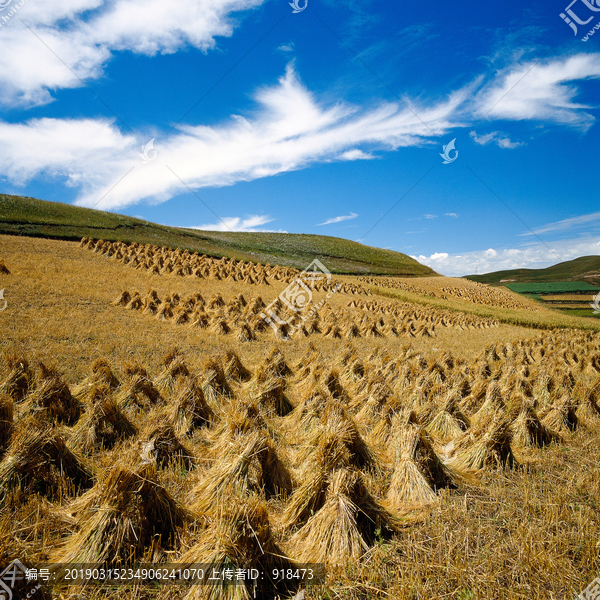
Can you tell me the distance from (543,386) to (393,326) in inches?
400

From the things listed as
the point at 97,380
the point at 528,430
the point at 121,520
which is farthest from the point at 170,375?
the point at 528,430

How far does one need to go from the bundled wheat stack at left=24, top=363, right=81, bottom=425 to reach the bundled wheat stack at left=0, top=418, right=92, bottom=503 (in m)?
1.65

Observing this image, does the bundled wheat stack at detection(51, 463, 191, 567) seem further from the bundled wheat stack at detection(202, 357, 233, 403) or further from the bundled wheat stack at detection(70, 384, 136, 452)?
the bundled wheat stack at detection(202, 357, 233, 403)

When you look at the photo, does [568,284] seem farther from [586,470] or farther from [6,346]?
[6,346]

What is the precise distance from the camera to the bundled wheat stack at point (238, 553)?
2668mm

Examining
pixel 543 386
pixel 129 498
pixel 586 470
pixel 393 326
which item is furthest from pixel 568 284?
pixel 129 498

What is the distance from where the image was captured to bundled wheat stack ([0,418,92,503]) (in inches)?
139

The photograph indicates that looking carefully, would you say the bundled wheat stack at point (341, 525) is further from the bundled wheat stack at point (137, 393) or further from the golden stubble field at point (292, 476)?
the bundled wheat stack at point (137, 393)

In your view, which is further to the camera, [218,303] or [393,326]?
[393,326]

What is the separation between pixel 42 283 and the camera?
14.4m

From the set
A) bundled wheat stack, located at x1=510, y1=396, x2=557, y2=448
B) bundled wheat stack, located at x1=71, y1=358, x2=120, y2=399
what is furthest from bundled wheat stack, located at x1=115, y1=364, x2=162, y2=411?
bundled wheat stack, located at x1=510, y1=396, x2=557, y2=448

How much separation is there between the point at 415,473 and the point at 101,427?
15.7 feet
